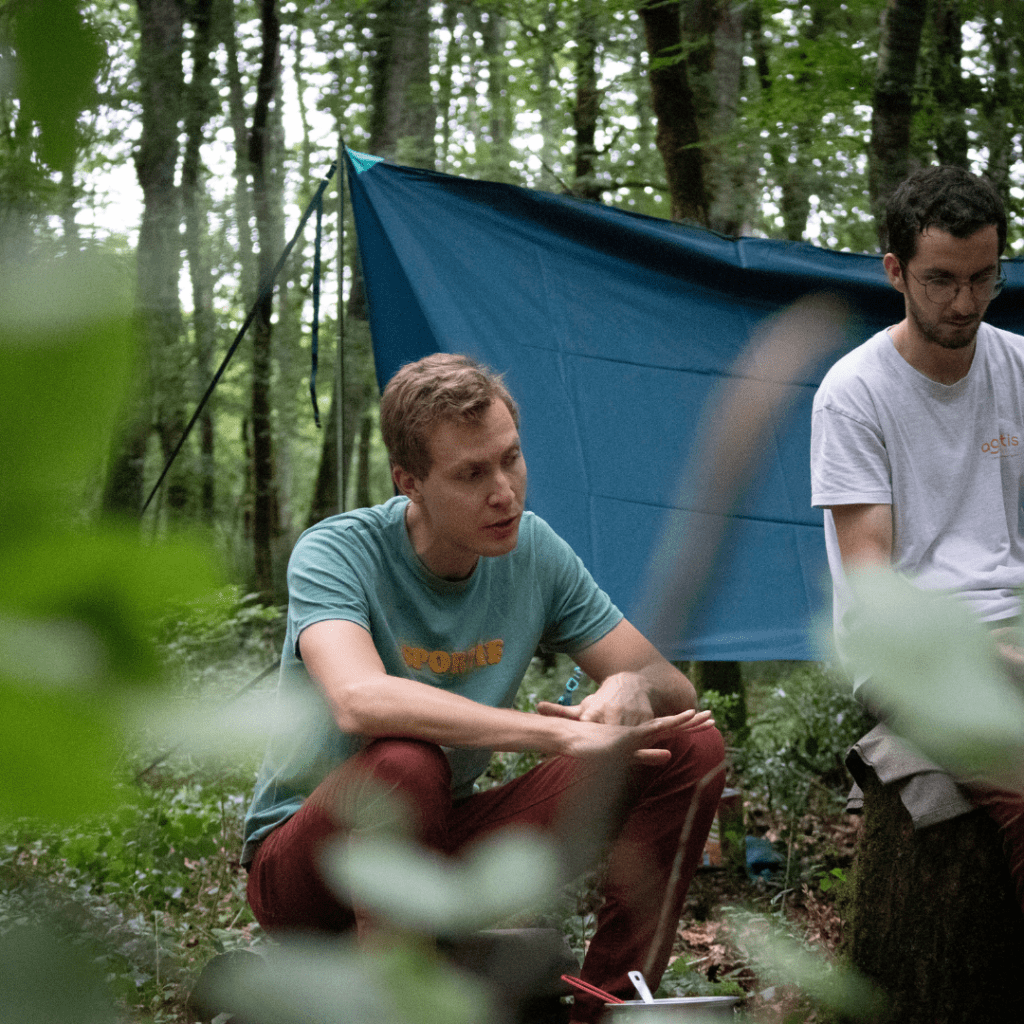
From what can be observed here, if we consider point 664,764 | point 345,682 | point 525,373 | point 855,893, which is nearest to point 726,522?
point 345,682

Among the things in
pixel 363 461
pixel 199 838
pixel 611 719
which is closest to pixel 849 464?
pixel 611 719

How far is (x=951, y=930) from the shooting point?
5.36 ft

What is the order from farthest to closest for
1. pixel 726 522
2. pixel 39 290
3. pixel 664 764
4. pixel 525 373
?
pixel 525 373 < pixel 664 764 < pixel 726 522 < pixel 39 290

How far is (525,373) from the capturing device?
2.75m

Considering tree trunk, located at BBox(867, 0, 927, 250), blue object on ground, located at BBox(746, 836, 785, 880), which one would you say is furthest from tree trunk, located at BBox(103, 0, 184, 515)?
tree trunk, located at BBox(867, 0, 927, 250)

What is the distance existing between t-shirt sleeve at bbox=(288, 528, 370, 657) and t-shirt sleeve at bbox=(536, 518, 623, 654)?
0.34 meters

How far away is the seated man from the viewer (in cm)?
145

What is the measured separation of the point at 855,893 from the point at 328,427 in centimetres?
551

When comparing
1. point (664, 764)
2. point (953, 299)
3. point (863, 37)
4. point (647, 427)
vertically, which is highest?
point (863, 37)

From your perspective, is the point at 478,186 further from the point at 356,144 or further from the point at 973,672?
the point at 356,144

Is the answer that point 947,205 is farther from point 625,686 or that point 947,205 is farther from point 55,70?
point 55,70

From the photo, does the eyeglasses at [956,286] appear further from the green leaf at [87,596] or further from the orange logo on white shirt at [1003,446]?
the green leaf at [87,596]

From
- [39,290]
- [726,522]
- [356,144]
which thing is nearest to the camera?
[39,290]

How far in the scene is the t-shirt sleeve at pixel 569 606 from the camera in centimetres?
188
